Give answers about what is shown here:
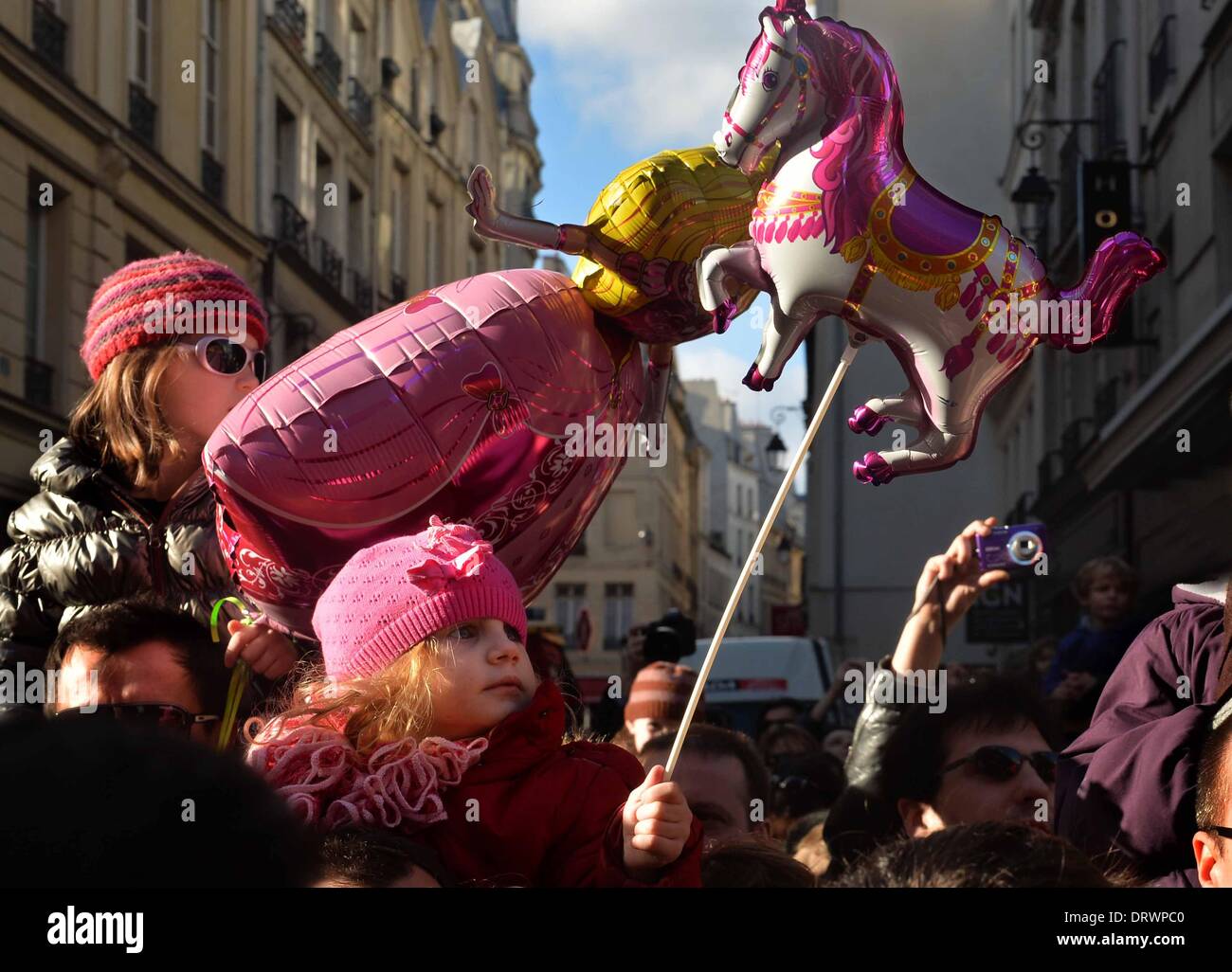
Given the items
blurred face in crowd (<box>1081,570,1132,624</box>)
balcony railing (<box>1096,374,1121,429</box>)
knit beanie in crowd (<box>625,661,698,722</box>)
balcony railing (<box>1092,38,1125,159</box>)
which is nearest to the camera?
blurred face in crowd (<box>1081,570,1132,624</box>)

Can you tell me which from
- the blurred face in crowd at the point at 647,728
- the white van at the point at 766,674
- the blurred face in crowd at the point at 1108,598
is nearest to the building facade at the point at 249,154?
the blurred face in crowd at the point at 647,728

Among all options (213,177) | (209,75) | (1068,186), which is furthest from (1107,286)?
(213,177)

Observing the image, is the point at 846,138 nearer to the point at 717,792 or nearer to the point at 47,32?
the point at 717,792

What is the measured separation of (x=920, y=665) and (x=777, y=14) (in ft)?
3.46

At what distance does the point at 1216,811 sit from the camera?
72.5 inches

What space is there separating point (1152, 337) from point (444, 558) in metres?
6.46

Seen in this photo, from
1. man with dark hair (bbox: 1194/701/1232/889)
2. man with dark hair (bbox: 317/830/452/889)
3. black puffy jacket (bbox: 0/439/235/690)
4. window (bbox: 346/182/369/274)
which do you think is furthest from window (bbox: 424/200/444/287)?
man with dark hair (bbox: 1194/701/1232/889)

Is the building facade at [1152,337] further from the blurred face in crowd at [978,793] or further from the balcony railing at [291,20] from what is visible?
the blurred face in crowd at [978,793]

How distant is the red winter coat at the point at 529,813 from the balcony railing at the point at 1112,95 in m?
7.14

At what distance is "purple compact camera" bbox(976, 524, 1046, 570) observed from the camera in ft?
7.45

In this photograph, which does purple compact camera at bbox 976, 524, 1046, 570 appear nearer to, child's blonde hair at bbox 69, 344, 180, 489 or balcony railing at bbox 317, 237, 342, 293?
child's blonde hair at bbox 69, 344, 180, 489

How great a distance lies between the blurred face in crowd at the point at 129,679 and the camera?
8.29 feet

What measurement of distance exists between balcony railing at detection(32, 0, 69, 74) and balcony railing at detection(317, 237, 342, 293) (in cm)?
144

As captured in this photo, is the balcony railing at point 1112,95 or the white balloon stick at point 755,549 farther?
the balcony railing at point 1112,95
